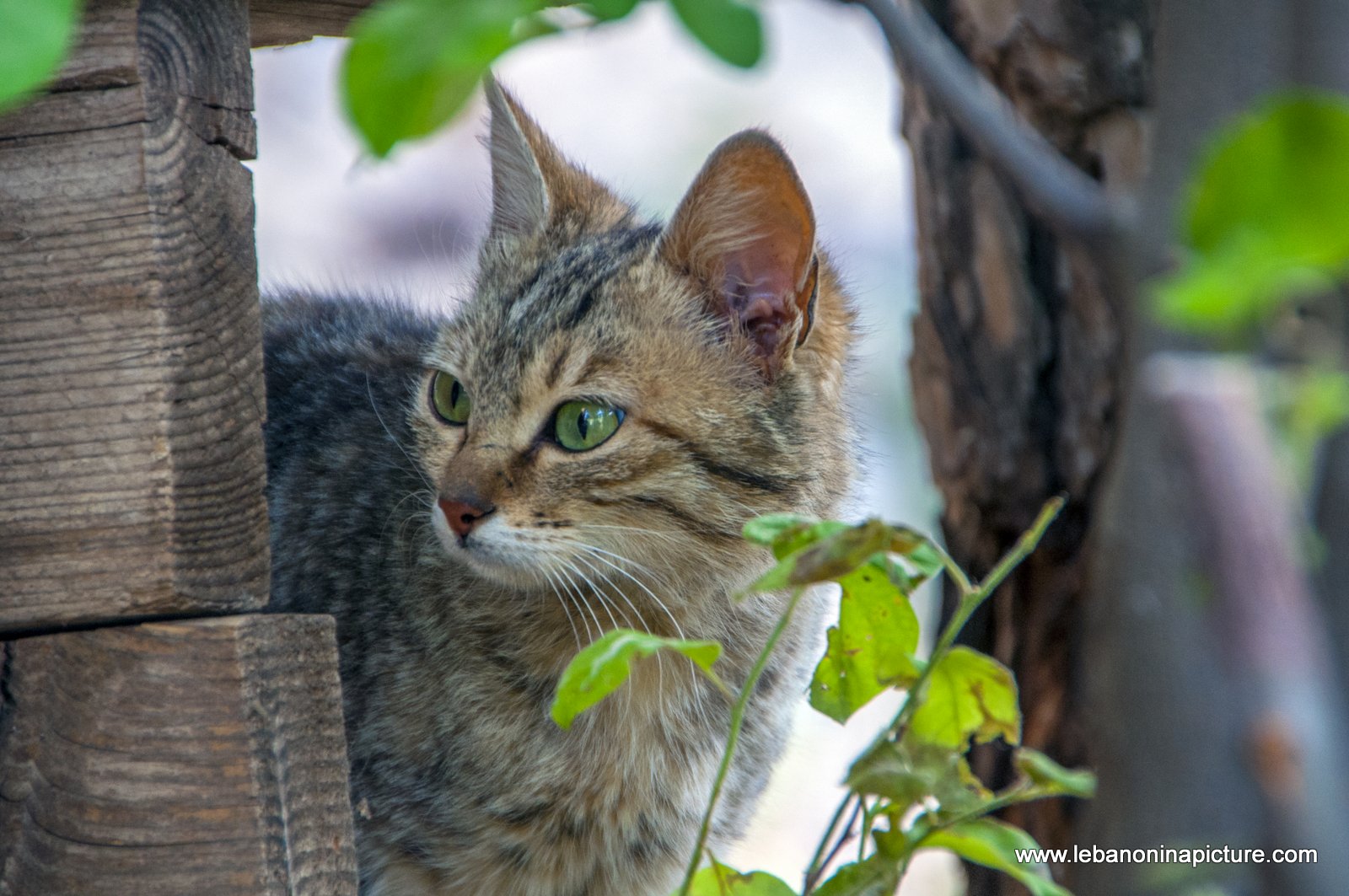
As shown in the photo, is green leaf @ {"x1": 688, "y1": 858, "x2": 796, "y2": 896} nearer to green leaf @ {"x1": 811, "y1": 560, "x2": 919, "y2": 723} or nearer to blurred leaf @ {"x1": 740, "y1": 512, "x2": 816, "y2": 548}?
green leaf @ {"x1": 811, "y1": 560, "x2": 919, "y2": 723}

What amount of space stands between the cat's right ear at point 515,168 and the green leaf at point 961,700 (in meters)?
1.66

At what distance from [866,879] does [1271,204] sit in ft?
3.76

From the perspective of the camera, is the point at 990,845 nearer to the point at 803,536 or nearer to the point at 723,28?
the point at 803,536

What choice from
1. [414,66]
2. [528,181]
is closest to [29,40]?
[414,66]

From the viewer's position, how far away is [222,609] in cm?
202

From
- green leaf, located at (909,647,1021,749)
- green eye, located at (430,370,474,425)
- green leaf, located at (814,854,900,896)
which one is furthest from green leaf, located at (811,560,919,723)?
green eye, located at (430,370,474,425)

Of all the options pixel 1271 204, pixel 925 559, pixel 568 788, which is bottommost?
pixel 568 788

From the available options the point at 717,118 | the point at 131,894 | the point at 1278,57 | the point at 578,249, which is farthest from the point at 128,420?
the point at 717,118

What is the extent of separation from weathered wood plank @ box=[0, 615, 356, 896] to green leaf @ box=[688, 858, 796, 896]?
27.4 inches

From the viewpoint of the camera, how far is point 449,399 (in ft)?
9.02

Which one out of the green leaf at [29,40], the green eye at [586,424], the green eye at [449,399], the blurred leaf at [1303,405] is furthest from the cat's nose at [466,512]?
the blurred leaf at [1303,405]

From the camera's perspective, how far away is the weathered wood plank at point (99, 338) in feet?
6.27

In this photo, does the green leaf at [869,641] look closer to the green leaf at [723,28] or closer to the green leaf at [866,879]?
the green leaf at [866,879]

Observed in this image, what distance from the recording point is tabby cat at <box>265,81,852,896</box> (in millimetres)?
2426
